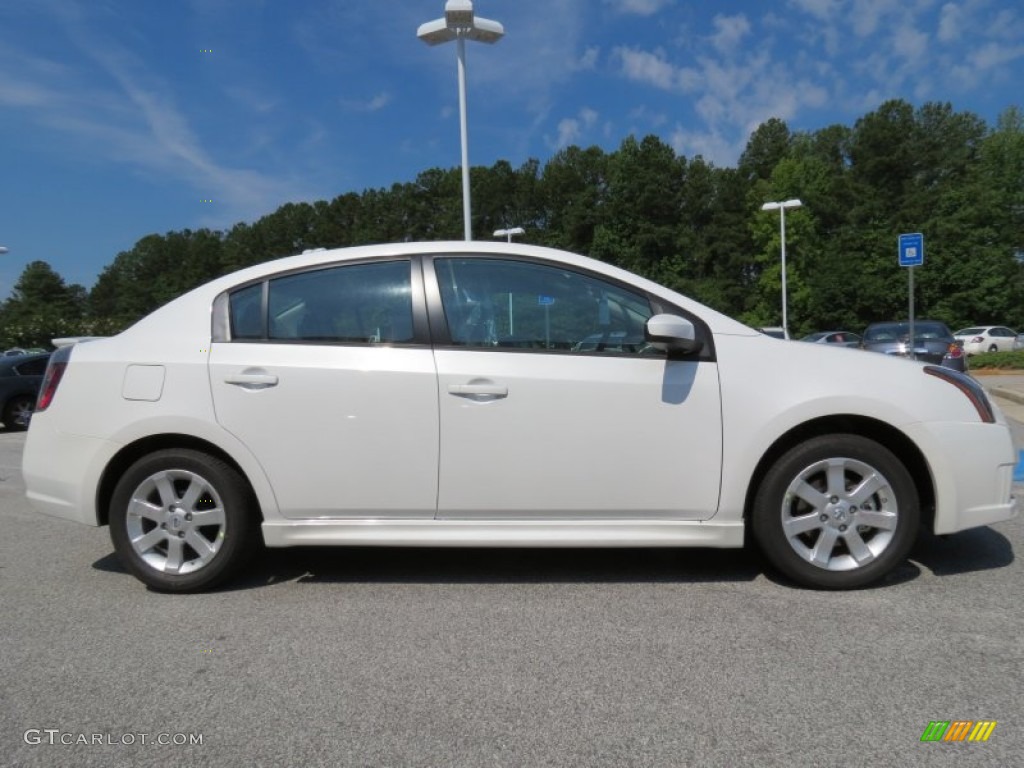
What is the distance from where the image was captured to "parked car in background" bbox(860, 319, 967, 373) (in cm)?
1396

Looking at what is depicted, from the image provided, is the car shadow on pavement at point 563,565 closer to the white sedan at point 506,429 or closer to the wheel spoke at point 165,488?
the white sedan at point 506,429

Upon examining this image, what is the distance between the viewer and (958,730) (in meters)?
2.29

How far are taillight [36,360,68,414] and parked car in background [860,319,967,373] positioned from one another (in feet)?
43.6

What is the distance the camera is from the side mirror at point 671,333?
3352mm

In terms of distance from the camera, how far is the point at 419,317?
361 centimetres

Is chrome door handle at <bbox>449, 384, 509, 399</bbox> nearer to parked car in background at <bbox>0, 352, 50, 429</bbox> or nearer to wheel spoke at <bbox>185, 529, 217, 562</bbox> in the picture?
wheel spoke at <bbox>185, 529, 217, 562</bbox>

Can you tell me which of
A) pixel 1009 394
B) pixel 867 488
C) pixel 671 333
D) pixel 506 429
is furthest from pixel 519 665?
pixel 1009 394

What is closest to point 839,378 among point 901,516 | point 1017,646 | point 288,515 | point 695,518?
point 901,516

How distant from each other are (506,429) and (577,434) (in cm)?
33

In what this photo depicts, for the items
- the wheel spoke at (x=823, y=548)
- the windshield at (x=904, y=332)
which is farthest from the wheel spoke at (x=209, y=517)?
the windshield at (x=904, y=332)

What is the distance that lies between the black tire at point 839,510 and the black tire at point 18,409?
12.9 metres

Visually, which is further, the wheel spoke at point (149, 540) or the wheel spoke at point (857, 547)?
the wheel spoke at point (149, 540)

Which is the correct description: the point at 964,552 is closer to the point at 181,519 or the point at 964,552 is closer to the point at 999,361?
the point at 181,519

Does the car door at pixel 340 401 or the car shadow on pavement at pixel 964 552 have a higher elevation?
the car door at pixel 340 401
